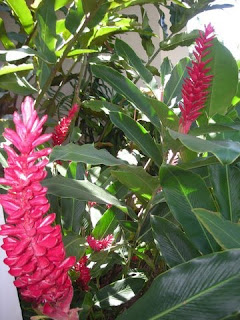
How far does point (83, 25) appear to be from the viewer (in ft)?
3.72

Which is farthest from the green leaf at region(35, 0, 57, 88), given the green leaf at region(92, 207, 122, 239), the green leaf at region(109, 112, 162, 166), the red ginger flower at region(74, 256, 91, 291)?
the red ginger flower at region(74, 256, 91, 291)

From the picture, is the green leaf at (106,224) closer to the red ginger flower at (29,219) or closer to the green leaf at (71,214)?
the green leaf at (71,214)

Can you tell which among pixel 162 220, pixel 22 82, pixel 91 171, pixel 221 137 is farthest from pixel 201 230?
pixel 22 82

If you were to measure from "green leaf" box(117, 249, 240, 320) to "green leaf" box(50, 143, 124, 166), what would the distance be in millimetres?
213

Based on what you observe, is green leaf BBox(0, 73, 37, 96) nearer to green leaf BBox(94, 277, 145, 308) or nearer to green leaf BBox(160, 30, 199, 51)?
green leaf BBox(94, 277, 145, 308)

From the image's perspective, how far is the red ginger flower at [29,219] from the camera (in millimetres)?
414

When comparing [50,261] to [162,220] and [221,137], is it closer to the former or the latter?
[162,220]

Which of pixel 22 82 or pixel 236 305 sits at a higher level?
pixel 22 82

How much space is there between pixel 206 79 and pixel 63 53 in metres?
0.59

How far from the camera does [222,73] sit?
0.79 metres

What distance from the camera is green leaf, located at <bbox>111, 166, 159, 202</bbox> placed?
2.40ft

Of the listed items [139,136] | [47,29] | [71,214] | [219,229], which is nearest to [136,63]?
[47,29]

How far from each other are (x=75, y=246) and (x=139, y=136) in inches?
10.7

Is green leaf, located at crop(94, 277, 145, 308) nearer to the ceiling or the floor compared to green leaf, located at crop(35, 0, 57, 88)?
nearer to the floor
